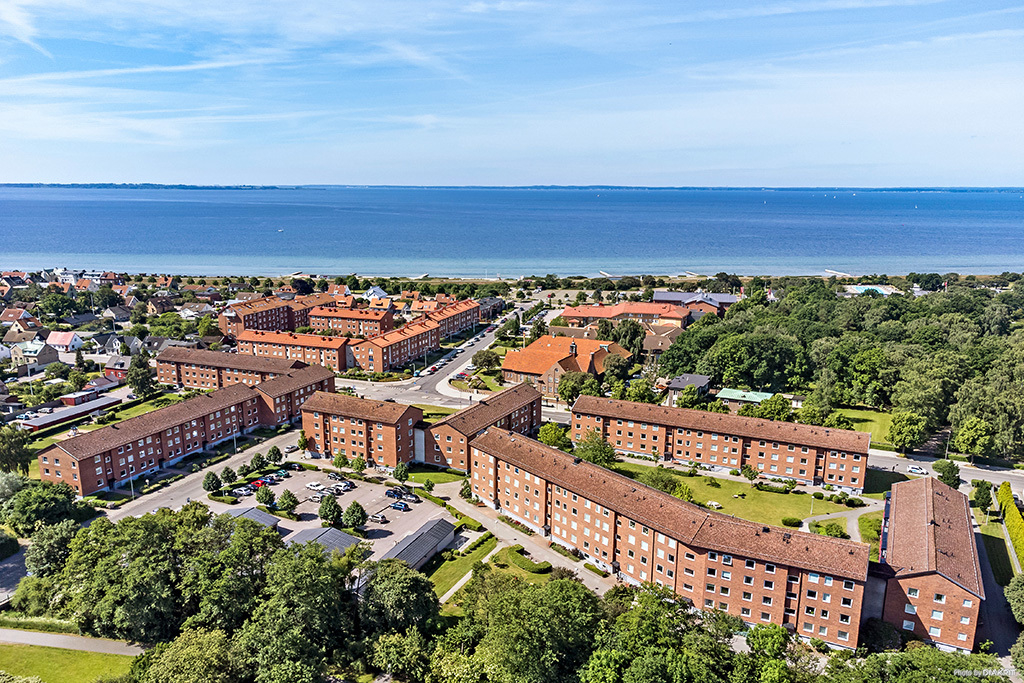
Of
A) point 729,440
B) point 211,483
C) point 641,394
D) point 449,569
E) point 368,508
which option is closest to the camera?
point 449,569

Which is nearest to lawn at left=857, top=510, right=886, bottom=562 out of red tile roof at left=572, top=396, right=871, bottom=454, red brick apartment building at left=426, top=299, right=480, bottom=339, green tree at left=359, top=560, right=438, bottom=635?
red tile roof at left=572, top=396, right=871, bottom=454

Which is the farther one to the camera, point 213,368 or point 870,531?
point 213,368

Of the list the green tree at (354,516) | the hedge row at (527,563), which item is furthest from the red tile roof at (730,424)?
the green tree at (354,516)

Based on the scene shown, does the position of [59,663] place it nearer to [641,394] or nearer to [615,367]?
[641,394]

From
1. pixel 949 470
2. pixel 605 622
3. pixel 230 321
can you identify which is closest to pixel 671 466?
pixel 949 470

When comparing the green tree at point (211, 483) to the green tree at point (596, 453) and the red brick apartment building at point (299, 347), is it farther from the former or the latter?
the red brick apartment building at point (299, 347)

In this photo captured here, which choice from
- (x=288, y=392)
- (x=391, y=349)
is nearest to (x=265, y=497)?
(x=288, y=392)
